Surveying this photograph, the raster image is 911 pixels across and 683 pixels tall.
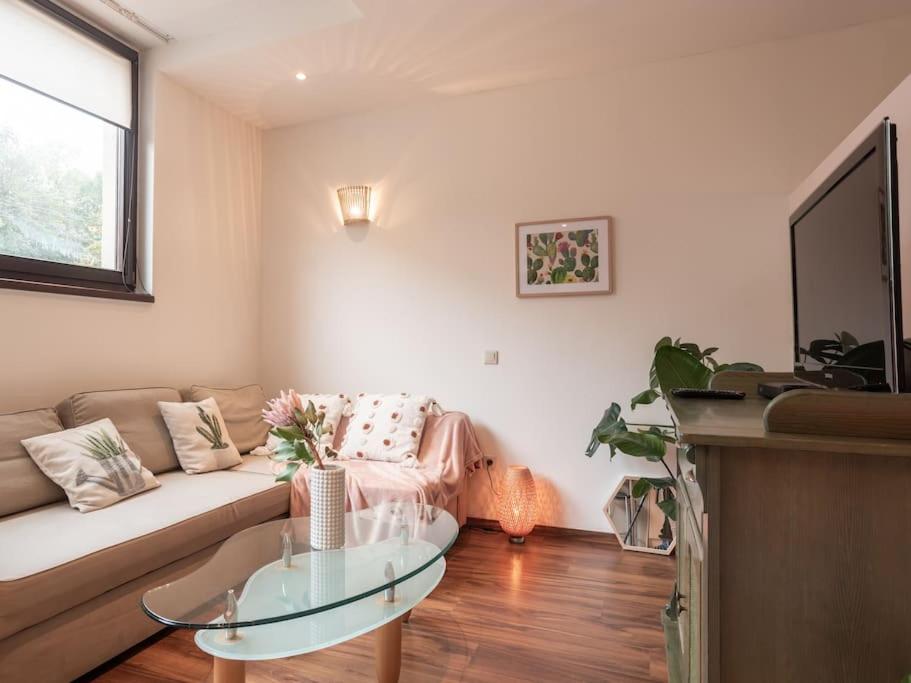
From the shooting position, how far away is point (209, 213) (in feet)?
11.3

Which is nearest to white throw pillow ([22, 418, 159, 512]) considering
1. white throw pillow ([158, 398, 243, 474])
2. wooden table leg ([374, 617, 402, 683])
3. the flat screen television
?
white throw pillow ([158, 398, 243, 474])

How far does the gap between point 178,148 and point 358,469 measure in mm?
2198

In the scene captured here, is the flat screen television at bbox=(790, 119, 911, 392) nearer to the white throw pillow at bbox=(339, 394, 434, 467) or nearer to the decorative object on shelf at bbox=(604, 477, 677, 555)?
the decorative object on shelf at bbox=(604, 477, 677, 555)

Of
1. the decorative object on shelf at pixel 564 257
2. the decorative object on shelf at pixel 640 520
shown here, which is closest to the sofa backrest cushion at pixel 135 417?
the decorative object on shelf at pixel 564 257

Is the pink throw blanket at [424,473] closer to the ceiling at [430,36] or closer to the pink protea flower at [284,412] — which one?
the pink protea flower at [284,412]

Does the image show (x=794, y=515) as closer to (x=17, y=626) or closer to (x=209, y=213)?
(x=17, y=626)

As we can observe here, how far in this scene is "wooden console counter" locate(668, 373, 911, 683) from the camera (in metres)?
0.85

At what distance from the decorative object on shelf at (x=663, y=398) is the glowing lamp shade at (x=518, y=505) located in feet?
1.48

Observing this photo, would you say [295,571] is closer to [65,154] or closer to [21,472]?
[21,472]

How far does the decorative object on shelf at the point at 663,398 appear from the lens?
7.09 feet

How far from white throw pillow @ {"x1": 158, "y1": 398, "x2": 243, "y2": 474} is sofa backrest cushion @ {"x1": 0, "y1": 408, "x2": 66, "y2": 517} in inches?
22.1

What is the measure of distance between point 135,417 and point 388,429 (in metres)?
1.27

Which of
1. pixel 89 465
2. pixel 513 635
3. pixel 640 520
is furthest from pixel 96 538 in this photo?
pixel 640 520

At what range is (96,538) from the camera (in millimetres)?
1791
